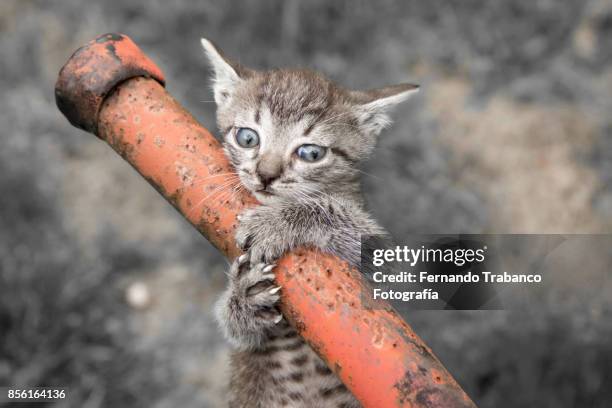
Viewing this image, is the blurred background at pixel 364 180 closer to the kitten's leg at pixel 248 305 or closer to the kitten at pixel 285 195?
the kitten at pixel 285 195

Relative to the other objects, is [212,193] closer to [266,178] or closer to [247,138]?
[266,178]

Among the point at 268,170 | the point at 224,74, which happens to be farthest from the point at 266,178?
the point at 224,74

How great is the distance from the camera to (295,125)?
3012 millimetres

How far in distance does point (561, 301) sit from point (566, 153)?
57.1 inches

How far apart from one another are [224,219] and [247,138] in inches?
40.7

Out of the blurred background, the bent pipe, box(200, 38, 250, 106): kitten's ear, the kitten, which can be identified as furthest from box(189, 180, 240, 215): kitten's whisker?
the blurred background

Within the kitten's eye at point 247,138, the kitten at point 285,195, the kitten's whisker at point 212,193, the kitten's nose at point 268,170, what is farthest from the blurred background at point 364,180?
the kitten's whisker at point 212,193

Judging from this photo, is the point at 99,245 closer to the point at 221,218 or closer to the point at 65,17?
the point at 65,17

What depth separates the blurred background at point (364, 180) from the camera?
441 centimetres

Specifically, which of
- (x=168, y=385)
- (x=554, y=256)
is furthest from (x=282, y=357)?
(x=554, y=256)

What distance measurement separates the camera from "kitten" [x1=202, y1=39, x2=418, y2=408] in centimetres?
238

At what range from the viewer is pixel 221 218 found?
2.04m

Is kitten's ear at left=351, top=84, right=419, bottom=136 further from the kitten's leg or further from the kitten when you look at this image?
the kitten's leg

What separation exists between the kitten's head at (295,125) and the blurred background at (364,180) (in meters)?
1.20
